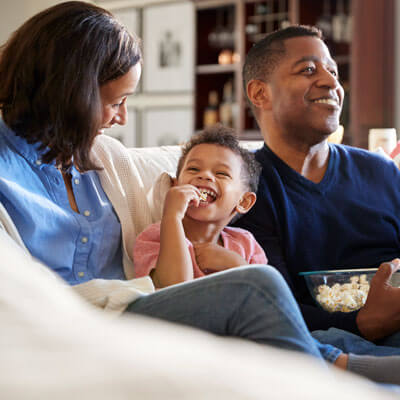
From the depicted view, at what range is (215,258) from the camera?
4.29ft

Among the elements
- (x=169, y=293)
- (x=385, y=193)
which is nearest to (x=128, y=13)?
(x=385, y=193)

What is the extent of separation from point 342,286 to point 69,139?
0.77m

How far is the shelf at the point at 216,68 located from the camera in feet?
16.2

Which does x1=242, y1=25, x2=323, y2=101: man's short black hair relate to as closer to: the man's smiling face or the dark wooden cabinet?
the man's smiling face

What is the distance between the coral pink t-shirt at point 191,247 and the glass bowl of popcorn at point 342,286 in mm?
143

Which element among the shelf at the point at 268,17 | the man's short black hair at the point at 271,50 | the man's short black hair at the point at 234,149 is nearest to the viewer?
the man's short black hair at the point at 234,149

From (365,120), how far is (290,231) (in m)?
2.74

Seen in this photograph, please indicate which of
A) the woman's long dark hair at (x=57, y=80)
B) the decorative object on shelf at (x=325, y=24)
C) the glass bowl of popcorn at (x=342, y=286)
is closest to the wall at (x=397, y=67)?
the decorative object on shelf at (x=325, y=24)

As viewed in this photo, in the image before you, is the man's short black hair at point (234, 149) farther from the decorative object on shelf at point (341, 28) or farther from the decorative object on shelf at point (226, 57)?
the decorative object on shelf at point (226, 57)

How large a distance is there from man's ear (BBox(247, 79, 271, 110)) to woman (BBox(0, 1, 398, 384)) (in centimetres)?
54

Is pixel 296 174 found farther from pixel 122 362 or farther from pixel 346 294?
pixel 122 362

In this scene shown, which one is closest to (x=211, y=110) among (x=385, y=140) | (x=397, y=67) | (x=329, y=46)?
(x=329, y=46)

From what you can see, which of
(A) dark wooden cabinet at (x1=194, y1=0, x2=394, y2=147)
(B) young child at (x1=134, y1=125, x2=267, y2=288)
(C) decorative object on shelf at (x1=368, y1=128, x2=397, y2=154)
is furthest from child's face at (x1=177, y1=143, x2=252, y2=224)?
(A) dark wooden cabinet at (x1=194, y1=0, x2=394, y2=147)

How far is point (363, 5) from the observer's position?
395cm
